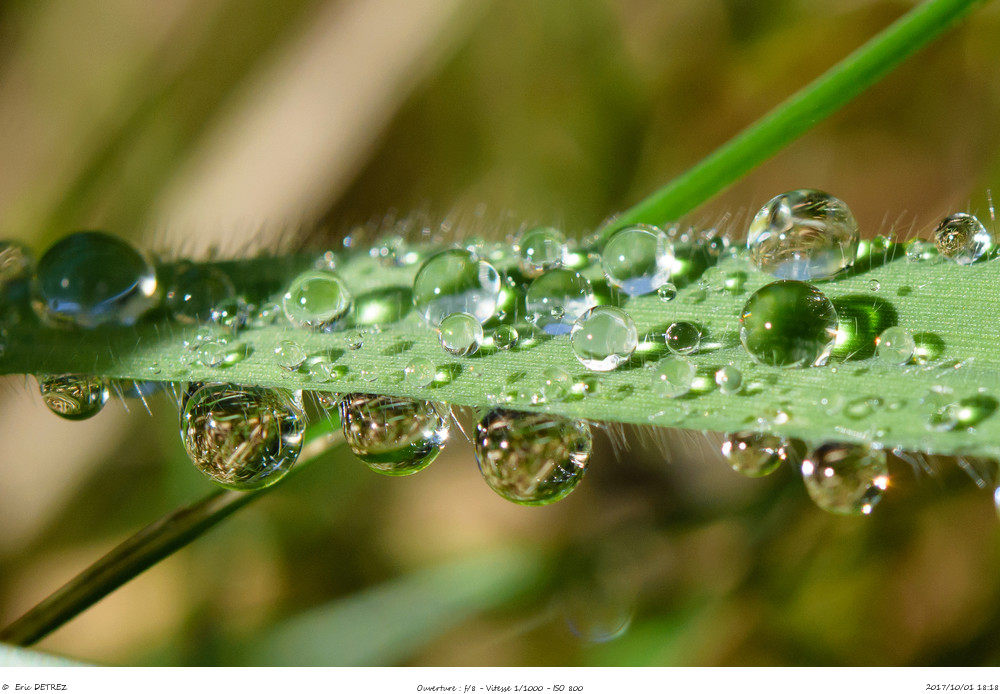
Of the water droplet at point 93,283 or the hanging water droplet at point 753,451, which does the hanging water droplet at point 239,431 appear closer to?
the water droplet at point 93,283

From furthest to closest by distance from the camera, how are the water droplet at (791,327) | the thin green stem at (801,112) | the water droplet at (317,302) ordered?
the thin green stem at (801,112) → the water droplet at (317,302) → the water droplet at (791,327)

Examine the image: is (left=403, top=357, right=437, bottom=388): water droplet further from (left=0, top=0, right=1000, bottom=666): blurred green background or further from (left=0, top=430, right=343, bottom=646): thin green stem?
(left=0, top=0, right=1000, bottom=666): blurred green background

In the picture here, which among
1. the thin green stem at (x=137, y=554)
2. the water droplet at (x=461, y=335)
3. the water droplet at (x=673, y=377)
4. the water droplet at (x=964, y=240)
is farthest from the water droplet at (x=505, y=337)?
the water droplet at (x=964, y=240)

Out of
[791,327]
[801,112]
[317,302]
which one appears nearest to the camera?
[791,327]

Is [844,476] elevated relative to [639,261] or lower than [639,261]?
lower

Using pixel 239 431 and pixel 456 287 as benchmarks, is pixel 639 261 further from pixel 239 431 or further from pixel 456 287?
pixel 239 431

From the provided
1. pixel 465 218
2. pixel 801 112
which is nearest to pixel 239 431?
pixel 801 112

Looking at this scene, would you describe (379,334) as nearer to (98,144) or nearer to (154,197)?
(154,197)

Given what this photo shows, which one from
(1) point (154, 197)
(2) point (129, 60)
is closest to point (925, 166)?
(1) point (154, 197)
